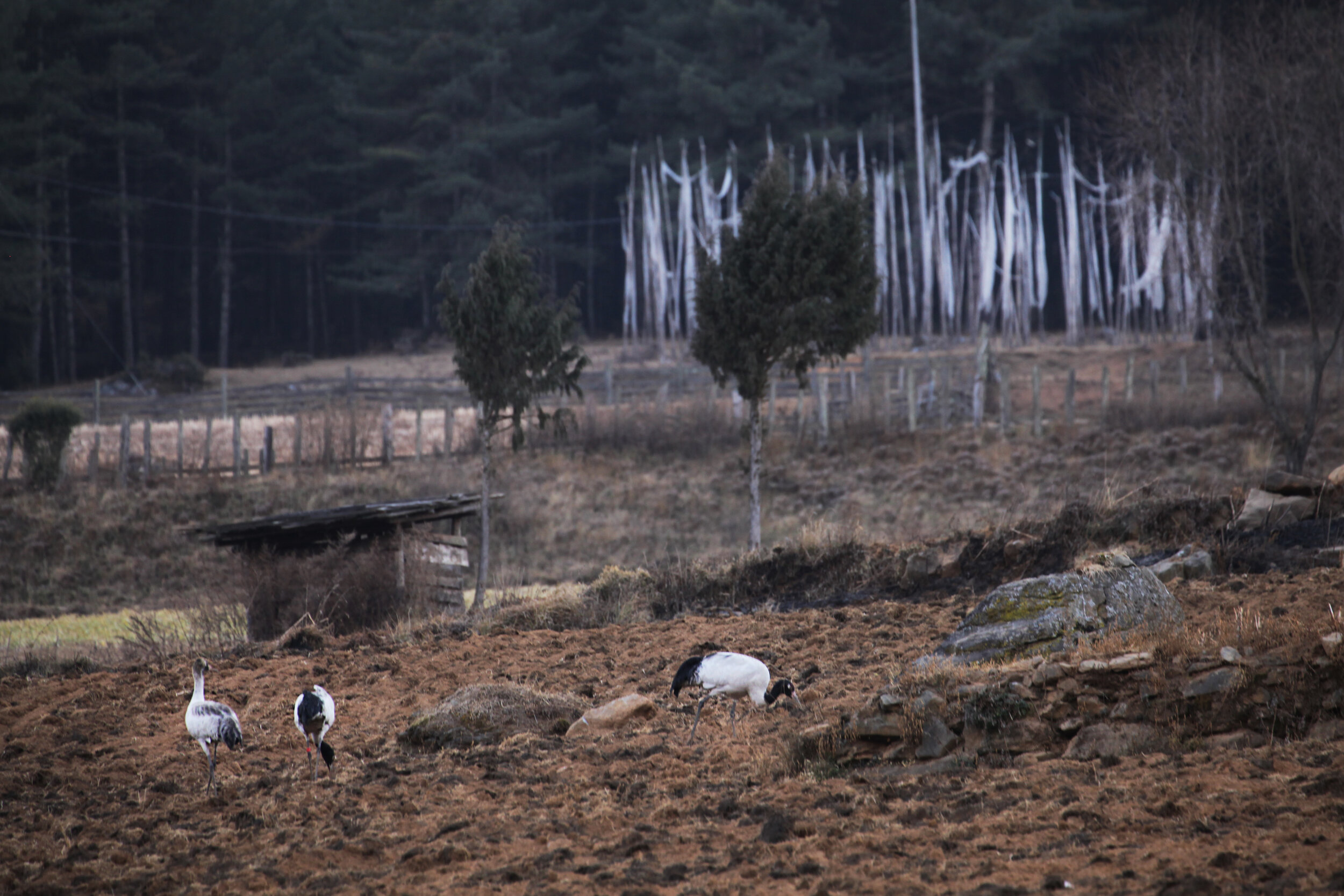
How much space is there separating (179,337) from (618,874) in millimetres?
61682

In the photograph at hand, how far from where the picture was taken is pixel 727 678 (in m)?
7.94

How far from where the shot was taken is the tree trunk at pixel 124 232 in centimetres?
5347

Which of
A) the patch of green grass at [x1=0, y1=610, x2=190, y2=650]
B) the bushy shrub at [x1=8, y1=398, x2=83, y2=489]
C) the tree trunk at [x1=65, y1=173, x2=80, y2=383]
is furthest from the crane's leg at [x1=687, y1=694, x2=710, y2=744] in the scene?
the tree trunk at [x1=65, y1=173, x2=80, y2=383]

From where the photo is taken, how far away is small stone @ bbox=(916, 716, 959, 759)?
695 centimetres

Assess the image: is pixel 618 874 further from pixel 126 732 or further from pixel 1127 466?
pixel 1127 466

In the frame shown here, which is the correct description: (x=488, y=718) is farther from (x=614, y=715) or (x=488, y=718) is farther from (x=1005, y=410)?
(x=1005, y=410)

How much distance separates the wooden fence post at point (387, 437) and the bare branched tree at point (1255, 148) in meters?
17.9

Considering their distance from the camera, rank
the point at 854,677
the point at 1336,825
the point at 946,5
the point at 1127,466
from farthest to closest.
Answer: the point at 946,5
the point at 1127,466
the point at 854,677
the point at 1336,825

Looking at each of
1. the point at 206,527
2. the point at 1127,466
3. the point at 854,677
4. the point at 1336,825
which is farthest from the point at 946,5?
the point at 1336,825

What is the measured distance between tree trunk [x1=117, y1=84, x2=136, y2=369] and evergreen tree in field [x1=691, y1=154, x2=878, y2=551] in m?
41.8

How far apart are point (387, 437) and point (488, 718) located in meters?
20.9

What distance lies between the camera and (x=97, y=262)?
189 ft

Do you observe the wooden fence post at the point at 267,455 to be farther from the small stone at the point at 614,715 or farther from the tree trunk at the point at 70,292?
the tree trunk at the point at 70,292

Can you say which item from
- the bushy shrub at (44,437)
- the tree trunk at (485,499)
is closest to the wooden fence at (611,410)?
the bushy shrub at (44,437)
